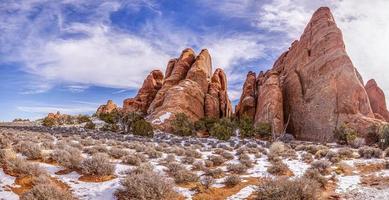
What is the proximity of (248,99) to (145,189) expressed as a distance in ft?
157

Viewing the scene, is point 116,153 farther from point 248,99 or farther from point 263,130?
point 248,99

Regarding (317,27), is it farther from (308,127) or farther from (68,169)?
(68,169)

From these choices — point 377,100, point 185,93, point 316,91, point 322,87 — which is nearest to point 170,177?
point 322,87

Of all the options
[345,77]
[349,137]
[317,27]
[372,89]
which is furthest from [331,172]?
[372,89]

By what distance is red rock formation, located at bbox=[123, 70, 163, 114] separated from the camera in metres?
66.4

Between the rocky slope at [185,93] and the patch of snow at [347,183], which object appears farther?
the rocky slope at [185,93]

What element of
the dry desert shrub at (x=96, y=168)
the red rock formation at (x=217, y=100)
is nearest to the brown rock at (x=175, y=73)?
the red rock formation at (x=217, y=100)

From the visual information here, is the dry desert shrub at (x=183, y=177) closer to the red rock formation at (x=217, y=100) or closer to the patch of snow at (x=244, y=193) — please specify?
the patch of snow at (x=244, y=193)

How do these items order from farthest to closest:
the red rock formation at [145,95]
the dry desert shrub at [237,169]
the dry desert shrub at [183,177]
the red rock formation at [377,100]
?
1. the red rock formation at [145,95]
2. the red rock formation at [377,100]
3. the dry desert shrub at [237,169]
4. the dry desert shrub at [183,177]

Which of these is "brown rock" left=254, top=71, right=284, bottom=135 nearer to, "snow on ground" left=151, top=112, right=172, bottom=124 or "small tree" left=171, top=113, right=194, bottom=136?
"small tree" left=171, top=113, right=194, bottom=136

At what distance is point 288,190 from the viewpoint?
1012cm

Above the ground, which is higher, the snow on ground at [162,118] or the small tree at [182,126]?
the snow on ground at [162,118]

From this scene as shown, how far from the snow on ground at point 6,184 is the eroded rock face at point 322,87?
3923cm

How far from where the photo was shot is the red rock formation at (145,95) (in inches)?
2616
